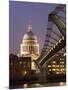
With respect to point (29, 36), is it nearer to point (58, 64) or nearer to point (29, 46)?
point (29, 46)

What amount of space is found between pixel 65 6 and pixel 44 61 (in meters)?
0.93

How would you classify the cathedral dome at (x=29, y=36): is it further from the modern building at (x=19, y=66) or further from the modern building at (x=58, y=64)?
the modern building at (x=58, y=64)

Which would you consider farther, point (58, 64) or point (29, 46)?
point (58, 64)

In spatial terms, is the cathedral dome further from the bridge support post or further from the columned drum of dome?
the bridge support post

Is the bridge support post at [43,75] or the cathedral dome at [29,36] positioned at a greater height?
the cathedral dome at [29,36]

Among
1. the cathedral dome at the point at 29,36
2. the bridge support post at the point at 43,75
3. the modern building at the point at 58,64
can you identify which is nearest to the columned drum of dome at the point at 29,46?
the cathedral dome at the point at 29,36

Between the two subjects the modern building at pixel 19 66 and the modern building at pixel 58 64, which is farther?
the modern building at pixel 58 64

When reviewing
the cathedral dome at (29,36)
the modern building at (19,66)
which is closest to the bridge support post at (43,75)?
the modern building at (19,66)

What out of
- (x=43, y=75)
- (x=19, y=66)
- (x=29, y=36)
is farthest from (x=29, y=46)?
(x=43, y=75)

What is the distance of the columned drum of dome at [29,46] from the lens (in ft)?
12.5

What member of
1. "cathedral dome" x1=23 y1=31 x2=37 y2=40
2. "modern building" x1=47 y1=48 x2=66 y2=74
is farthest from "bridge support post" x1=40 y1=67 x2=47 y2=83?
"cathedral dome" x1=23 y1=31 x2=37 y2=40

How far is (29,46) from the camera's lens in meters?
3.82

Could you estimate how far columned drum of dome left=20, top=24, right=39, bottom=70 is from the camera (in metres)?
3.80


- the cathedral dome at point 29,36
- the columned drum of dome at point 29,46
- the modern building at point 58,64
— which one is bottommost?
the modern building at point 58,64
